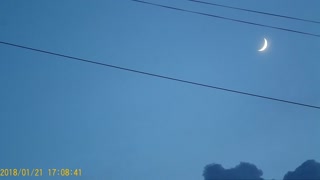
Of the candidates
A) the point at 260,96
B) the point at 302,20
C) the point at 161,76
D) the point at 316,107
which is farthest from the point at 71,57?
the point at 302,20

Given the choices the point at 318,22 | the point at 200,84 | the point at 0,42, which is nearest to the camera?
the point at 0,42

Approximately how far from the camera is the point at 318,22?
14.4m

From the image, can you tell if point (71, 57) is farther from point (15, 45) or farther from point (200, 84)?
point (200, 84)

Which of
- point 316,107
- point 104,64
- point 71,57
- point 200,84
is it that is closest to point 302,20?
point 316,107

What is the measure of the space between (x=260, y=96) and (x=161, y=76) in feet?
11.1

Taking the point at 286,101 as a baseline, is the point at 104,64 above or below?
above

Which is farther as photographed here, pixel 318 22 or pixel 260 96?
pixel 318 22

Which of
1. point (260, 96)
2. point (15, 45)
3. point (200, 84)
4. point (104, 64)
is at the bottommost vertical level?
point (260, 96)

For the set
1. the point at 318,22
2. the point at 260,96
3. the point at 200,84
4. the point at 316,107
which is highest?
the point at 318,22

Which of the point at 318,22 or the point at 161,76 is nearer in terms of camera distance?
the point at 161,76

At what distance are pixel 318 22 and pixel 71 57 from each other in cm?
1130

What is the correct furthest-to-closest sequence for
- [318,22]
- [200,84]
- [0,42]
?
[318,22], [200,84], [0,42]

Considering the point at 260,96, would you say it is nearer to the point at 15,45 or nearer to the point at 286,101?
the point at 286,101

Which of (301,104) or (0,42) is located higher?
(0,42)
